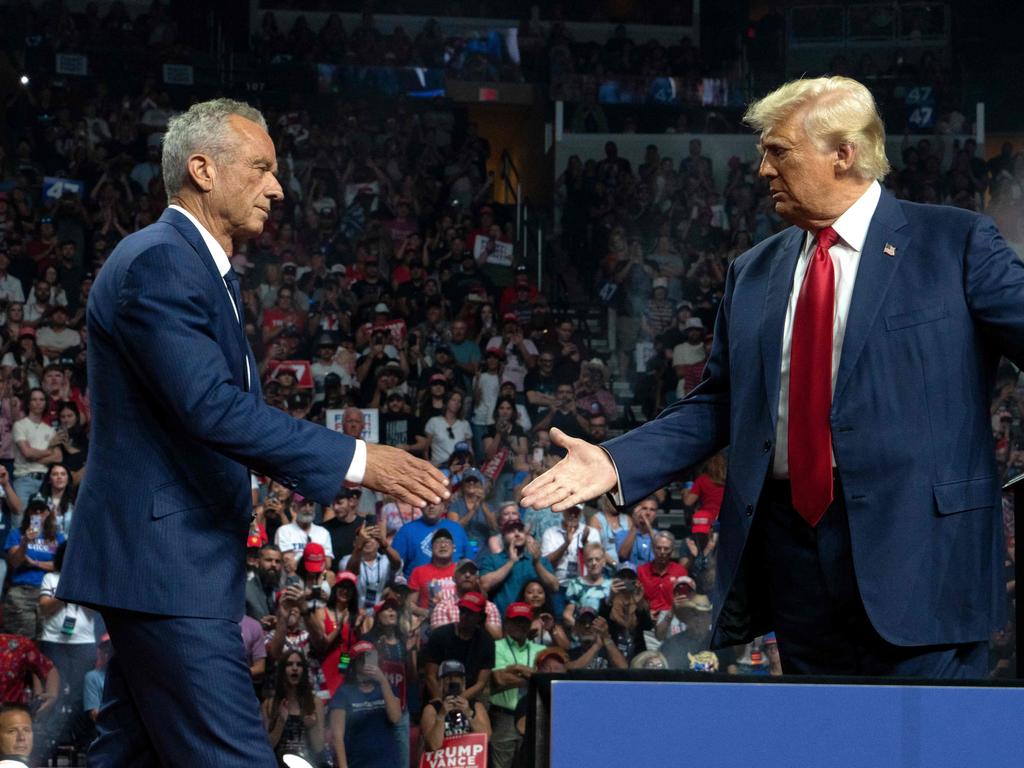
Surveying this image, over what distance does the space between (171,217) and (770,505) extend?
106 cm

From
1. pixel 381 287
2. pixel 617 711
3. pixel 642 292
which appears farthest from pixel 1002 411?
pixel 617 711

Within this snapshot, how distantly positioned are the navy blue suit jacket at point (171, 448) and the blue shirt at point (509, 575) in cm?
466

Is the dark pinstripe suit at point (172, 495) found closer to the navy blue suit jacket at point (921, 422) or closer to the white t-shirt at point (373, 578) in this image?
the navy blue suit jacket at point (921, 422)

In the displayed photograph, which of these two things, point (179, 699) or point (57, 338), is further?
point (57, 338)

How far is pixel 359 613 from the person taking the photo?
6512 millimetres

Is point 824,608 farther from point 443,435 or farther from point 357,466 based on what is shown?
point 443,435

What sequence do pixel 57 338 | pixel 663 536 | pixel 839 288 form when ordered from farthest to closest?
pixel 57 338, pixel 663 536, pixel 839 288

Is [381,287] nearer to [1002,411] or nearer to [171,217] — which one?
[1002,411]

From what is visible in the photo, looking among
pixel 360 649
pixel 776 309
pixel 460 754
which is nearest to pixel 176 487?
Answer: pixel 776 309

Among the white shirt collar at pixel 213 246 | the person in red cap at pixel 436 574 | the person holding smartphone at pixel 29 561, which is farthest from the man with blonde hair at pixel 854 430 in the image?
the person holding smartphone at pixel 29 561

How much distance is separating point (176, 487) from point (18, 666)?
176 inches

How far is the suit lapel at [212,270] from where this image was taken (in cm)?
221

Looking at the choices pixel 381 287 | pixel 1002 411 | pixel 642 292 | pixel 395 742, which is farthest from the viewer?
pixel 642 292

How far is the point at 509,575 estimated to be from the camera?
6.87 m
